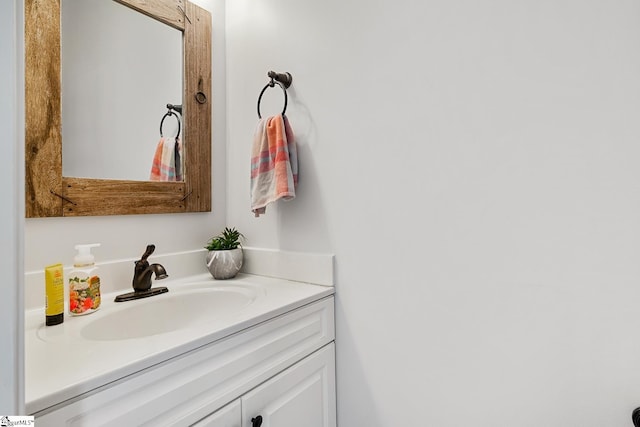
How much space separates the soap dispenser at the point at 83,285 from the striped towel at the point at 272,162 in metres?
0.54

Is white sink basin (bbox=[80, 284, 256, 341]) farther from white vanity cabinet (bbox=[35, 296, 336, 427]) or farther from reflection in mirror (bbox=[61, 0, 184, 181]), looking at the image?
reflection in mirror (bbox=[61, 0, 184, 181])

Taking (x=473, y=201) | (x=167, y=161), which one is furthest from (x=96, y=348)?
(x=473, y=201)

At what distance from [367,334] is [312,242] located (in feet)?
1.23

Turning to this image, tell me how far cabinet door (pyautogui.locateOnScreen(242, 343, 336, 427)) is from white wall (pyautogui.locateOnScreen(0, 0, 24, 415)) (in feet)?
1.85

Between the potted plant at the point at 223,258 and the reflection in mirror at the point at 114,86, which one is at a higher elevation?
the reflection in mirror at the point at 114,86

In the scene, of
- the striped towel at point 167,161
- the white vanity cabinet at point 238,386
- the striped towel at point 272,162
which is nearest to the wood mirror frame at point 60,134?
the striped towel at point 167,161

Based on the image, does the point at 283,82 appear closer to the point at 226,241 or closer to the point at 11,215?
the point at 226,241

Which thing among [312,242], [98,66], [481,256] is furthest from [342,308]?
[98,66]

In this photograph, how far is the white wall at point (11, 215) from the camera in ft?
1.19

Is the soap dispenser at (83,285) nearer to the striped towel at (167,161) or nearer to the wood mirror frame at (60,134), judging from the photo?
the wood mirror frame at (60,134)

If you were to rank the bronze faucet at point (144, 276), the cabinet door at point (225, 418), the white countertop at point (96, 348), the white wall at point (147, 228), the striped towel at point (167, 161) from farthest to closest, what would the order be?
the striped towel at point (167, 161) → the bronze faucet at point (144, 276) → the white wall at point (147, 228) → the cabinet door at point (225, 418) → the white countertop at point (96, 348)

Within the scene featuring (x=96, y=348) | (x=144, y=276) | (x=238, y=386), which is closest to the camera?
(x=96, y=348)

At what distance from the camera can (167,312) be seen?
3.64ft

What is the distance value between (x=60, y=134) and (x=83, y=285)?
456 millimetres
